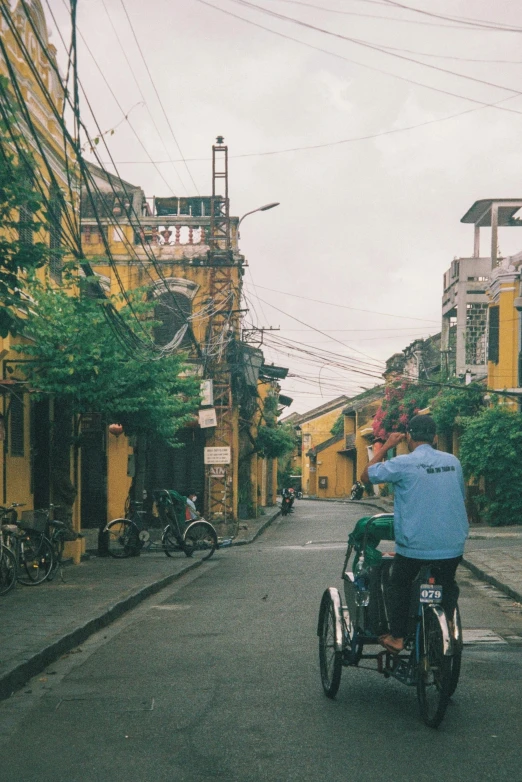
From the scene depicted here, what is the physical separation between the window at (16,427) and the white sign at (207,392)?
11.2 metres

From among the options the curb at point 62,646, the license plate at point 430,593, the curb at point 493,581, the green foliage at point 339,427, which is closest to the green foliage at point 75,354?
the curb at point 62,646

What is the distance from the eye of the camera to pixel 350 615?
22.0 feet

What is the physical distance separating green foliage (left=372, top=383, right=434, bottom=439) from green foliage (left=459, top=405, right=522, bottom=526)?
1303 centimetres

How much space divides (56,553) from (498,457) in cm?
1765

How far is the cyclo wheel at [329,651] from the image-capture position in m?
6.25


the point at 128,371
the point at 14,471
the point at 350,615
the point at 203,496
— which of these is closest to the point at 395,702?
the point at 350,615

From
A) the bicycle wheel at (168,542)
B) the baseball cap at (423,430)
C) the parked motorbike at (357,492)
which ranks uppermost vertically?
the baseball cap at (423,430)

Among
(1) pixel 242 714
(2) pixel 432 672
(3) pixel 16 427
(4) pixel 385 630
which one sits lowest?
(1) pixel 242 714

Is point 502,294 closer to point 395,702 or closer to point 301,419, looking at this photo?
point 395,702

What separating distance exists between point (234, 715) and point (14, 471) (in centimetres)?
1061

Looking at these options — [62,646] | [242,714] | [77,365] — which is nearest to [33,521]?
[77,365]

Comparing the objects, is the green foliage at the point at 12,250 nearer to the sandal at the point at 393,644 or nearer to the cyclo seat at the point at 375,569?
the cyclo seat at the point at 375,569

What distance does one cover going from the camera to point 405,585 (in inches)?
238

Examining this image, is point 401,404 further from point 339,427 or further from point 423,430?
point 423,430
